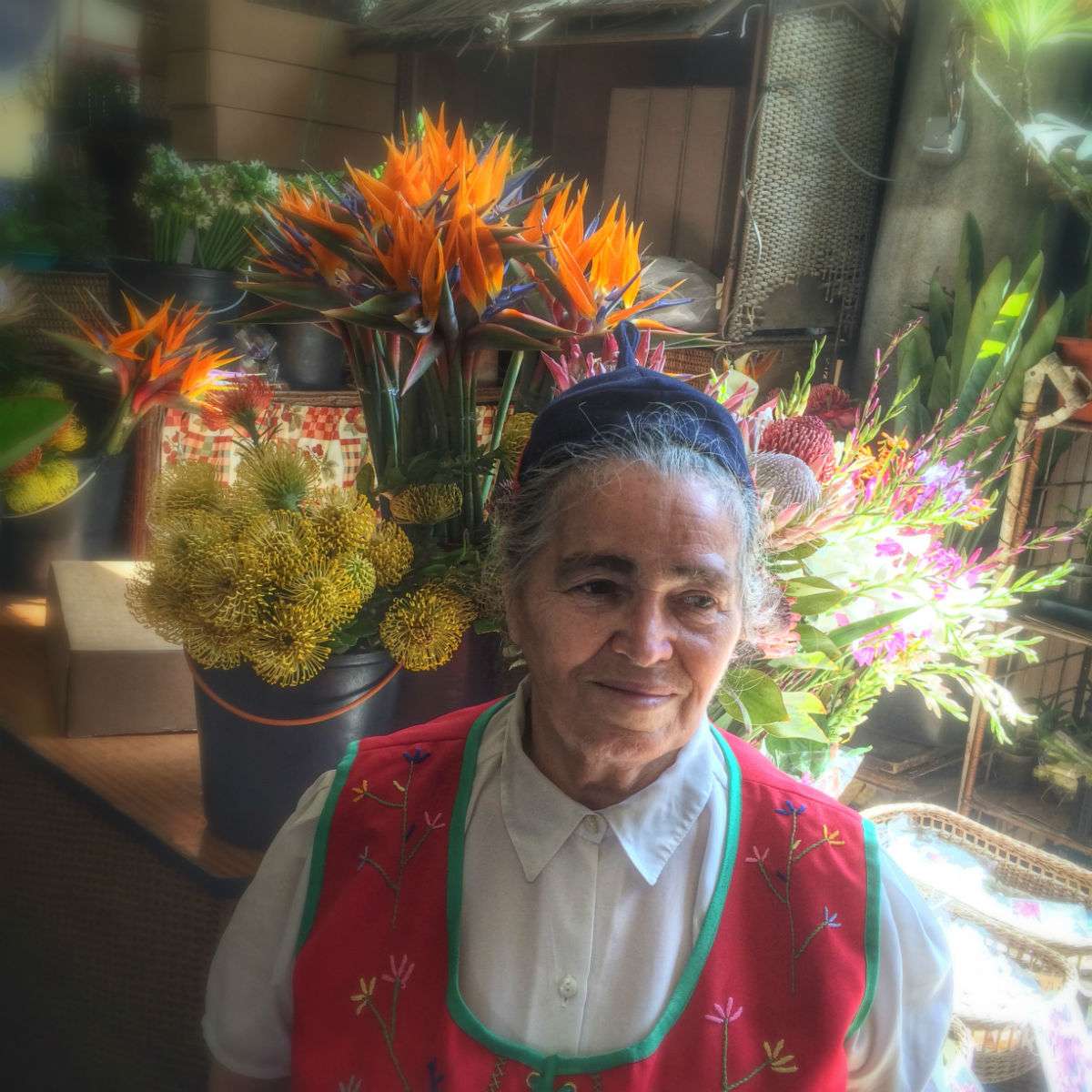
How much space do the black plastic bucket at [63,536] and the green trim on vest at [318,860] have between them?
58 cm

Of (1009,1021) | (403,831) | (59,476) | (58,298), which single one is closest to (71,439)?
(59,476)

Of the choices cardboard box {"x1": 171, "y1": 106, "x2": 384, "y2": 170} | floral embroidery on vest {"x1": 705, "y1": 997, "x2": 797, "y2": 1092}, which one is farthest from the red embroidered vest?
cardboard box {"x1": 171, "y1": 106, "x2": 384, "y2": 170}

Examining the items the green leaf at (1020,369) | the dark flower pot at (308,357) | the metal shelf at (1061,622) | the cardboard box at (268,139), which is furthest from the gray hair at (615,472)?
the green leaf at (1020,369)

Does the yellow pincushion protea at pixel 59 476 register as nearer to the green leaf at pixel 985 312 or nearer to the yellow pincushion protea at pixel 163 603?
the yellow pincushion protea at pixel 163 603

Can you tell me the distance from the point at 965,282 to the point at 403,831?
244cm

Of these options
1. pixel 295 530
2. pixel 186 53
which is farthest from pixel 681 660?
pixel 186 53

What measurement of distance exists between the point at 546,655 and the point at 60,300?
0.54m

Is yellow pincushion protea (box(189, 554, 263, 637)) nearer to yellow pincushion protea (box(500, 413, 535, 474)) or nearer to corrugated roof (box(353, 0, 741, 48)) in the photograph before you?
yellow pincushion protea (box(500, 413, 535, 474))

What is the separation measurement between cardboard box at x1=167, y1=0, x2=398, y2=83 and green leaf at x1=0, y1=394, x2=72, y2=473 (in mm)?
963

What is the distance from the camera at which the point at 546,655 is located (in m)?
0.97

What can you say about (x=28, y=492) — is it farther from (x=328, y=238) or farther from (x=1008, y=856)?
(x=1008, y=856)

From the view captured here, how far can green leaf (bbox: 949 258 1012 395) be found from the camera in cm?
272

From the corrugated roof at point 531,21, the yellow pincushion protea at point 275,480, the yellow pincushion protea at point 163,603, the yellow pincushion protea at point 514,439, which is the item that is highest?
the corrugated roof at point 531,21

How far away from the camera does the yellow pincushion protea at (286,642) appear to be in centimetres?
97
